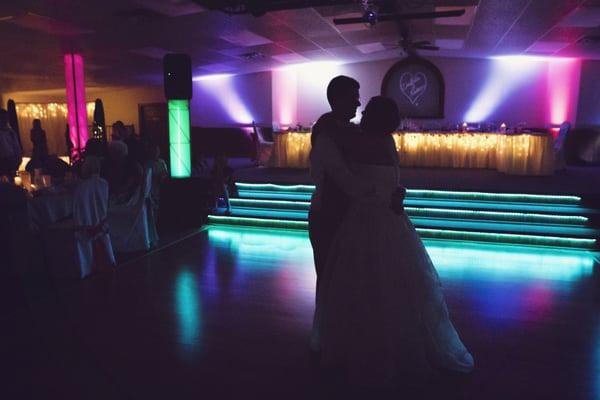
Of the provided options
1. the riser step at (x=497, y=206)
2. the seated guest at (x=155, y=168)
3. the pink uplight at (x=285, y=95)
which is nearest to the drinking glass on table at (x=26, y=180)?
the seated guest at (x=155, y=168)

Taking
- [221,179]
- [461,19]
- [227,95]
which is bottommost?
[221,179]

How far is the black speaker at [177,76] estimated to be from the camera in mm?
6938

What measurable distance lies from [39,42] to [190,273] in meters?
6.36

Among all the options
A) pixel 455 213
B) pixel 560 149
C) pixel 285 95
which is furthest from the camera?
pixel 285 95

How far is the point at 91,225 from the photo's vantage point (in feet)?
13.8

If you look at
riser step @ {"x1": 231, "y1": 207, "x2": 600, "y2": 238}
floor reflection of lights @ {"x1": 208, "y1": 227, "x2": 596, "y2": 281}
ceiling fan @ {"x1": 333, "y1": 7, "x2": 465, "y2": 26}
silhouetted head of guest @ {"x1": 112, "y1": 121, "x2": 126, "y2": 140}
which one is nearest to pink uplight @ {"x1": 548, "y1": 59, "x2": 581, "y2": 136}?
ceiling fan @ {"x1": 333, "y1": 7, "x2": 465, "y2": 26}

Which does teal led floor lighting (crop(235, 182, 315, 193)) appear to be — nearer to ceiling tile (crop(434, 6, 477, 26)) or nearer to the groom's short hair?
ceiling tile (crop(434, 6, 477, 26))

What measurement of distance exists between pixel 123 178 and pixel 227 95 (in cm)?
924

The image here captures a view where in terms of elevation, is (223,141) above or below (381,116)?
below

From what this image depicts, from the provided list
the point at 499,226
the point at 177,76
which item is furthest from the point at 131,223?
the point at 499,226

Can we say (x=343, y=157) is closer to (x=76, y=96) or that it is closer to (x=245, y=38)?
(x=245, y=38)

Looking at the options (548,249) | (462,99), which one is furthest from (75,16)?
(462,99)

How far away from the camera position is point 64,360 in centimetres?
278

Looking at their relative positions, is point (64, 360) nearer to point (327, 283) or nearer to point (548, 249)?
point (327, 283)
